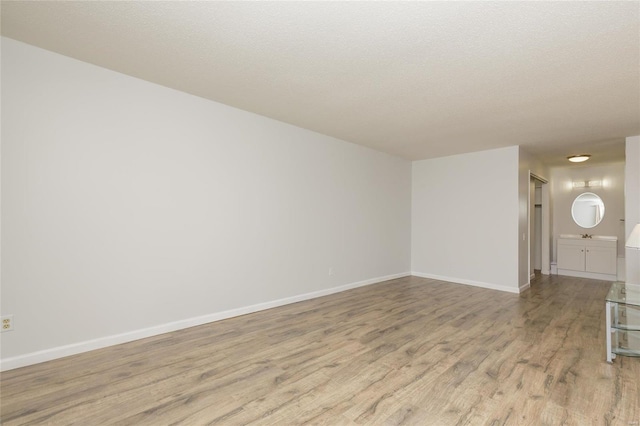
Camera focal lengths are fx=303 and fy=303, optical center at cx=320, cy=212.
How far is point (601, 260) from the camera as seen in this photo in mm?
6422

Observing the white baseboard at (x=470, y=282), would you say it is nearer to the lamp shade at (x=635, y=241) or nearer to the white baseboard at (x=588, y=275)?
the lamp shade at (x=635, y=241)

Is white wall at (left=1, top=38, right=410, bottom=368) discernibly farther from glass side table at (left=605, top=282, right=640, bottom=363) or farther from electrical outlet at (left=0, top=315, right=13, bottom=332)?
glass side table at (left=605, top=282, right=640, bottom=363)

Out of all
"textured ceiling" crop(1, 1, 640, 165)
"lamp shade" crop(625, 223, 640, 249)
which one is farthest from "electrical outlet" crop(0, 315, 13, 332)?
"lamp shade" crop(625, 223, 640, 249)

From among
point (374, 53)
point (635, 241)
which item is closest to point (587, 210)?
point (635, 241)

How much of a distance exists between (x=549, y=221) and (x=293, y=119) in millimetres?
6702

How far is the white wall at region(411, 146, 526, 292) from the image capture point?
215 inches

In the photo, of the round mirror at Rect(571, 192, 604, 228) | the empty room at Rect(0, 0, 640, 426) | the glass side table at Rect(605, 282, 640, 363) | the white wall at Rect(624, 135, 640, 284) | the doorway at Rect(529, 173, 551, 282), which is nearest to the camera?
the empty room at Rect(0, 0, 640, 426)

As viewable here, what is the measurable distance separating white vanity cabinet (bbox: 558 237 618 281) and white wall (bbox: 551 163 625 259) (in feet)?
1.21

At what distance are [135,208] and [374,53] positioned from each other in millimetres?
2704

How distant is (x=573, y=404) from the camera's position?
2059 mm

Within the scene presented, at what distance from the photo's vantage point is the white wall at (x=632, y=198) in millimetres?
4703

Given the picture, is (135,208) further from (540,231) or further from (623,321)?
(540,231)

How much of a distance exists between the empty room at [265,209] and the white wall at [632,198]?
3cm

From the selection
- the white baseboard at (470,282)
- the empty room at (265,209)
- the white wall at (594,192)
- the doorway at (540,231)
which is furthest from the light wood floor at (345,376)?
the white wall at (594,192)
